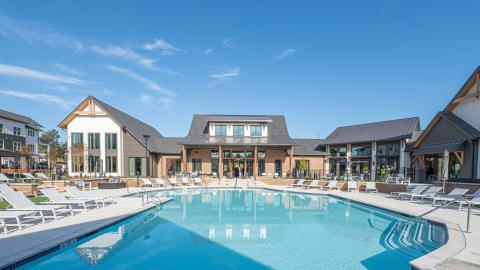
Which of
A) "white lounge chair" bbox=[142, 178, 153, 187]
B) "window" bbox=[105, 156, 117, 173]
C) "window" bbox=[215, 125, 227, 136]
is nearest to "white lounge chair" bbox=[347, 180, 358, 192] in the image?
"window" bbox=[215, 125, 227, 136]

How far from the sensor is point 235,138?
27984 mm

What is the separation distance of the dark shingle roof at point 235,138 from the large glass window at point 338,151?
7.05 m

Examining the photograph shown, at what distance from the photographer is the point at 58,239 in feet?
22.7

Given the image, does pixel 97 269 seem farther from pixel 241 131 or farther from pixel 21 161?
pixel 21 161

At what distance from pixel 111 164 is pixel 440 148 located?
96.3 feet

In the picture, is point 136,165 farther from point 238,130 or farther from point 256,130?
point 256,130

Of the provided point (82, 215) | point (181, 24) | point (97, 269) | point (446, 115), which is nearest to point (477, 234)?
point (97, 269)

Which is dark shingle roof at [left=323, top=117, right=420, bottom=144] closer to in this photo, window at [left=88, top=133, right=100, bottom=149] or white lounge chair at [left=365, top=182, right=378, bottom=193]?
white lounge chair at [left=365, top=182, right=378, bottom=193]

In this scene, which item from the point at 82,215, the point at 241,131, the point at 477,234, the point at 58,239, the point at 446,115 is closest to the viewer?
the point at 58,239

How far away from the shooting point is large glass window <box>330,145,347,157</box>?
32.1 m

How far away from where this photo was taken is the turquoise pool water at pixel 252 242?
670 centimetres

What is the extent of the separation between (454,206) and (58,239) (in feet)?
54.4

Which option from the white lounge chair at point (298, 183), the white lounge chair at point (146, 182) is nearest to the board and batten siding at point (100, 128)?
the white lounge chair at point (146, 182)

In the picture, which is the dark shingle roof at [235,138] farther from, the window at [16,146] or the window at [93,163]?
the window at [16,146]
